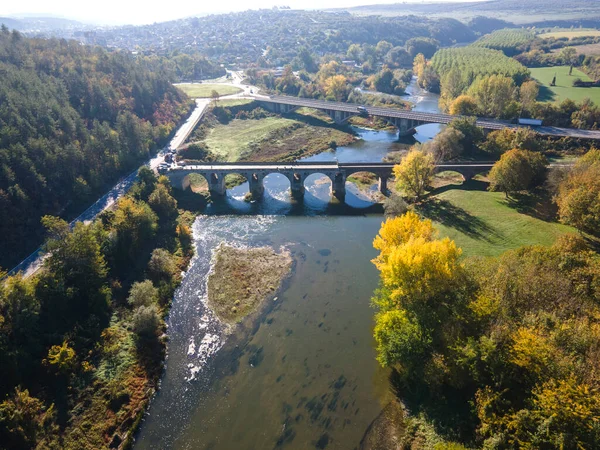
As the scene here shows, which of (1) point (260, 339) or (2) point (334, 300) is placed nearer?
(1) point (260, 339)

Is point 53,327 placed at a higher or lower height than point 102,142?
lower

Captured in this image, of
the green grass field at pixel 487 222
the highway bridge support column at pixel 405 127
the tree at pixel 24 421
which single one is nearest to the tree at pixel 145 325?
the tree at pixel 24 421

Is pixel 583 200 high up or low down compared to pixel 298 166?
up

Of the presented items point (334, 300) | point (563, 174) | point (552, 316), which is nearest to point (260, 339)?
point (334, 300)

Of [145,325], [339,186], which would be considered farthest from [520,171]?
[145,325]

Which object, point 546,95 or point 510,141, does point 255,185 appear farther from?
point 546,95

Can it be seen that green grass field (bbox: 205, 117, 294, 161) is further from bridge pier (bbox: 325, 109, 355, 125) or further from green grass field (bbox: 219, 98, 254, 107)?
bridge pier (bbox: 325, 109, 355, 125)

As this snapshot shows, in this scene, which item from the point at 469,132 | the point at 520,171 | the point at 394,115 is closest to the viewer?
the point at 520,171

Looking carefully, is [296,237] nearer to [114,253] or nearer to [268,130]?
[114,253]
